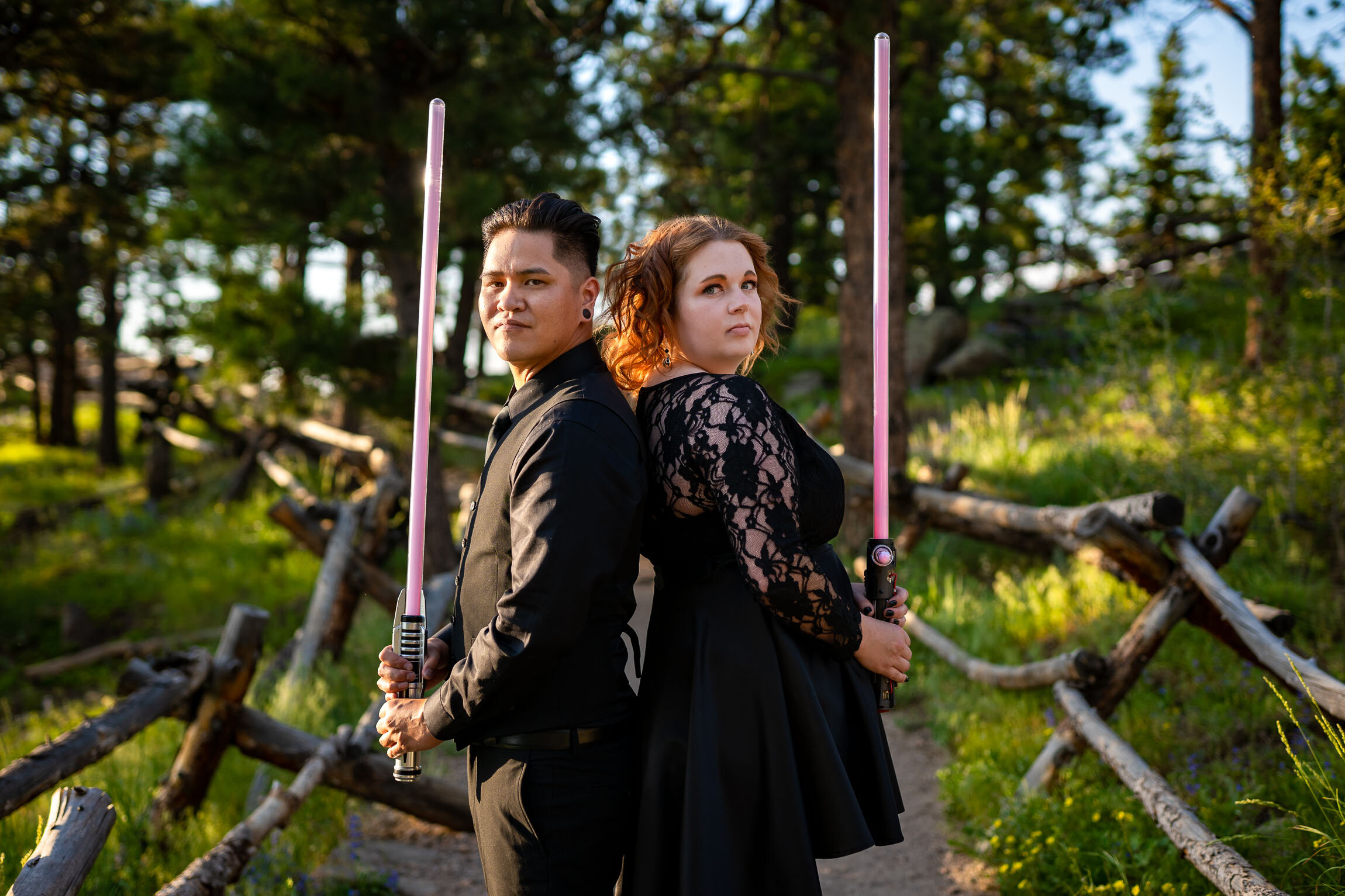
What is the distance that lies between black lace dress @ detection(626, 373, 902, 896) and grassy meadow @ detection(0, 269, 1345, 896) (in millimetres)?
1394

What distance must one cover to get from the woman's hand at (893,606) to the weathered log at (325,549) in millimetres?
5026

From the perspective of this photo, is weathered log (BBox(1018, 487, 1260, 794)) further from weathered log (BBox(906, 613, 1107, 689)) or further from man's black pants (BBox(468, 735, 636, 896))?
man's black pants (BBox(468, 735, 636, 896))

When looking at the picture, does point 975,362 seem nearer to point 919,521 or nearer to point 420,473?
point 919,521

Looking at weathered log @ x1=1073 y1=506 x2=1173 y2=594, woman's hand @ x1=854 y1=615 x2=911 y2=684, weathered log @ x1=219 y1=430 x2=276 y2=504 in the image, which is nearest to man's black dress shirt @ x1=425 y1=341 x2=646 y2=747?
woman's hand @ x1=854 y1=615 x2=911 y2=684

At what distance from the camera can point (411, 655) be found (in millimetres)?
1972

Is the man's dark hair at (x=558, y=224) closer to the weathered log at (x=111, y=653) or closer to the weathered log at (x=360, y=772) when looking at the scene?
the weathered log at (x=360, y=772)

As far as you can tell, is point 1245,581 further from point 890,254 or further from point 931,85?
point 931,85

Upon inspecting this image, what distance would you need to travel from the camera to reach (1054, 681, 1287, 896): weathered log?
8.18 feet

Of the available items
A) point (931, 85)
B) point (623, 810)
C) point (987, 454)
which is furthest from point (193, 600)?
point (931, 85)

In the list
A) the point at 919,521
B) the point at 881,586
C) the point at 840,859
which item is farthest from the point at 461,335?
the point at 881,586

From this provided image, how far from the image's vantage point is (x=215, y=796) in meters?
4.39

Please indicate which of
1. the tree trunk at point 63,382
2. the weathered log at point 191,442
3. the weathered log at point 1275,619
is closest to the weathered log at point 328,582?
the weathered log at point 1275,619

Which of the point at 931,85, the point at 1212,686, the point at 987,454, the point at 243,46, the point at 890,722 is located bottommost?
the point at 890,722

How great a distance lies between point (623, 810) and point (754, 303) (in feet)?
3.89
